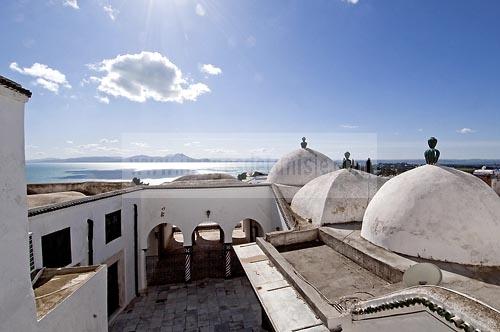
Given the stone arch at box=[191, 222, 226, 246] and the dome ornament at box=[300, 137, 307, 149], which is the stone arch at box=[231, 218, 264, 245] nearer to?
the stone arch at box=[191, 222, 226, 246]


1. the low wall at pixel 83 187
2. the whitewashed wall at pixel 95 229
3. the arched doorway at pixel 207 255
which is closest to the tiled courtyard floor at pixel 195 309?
the arched doorway at pixel 207 255

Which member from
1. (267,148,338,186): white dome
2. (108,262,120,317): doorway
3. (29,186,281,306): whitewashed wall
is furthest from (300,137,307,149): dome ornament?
(108,262,120,317): doorway

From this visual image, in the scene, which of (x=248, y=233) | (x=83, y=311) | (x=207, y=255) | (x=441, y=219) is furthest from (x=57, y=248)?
(x=248, y=233)

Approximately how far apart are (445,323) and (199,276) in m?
14.5

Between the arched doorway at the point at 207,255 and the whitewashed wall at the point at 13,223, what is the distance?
12.1m

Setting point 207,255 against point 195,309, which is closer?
point 195,309

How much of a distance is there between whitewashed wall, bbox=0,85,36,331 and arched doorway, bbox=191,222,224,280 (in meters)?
12.1

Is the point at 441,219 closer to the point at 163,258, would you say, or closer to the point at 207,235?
the point at 163,258

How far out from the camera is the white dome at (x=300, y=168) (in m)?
18.1

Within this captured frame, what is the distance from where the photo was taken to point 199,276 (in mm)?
15461

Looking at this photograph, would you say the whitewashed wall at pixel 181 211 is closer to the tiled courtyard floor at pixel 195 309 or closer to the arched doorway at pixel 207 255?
the tiled courtyard floor at pixel 195 309

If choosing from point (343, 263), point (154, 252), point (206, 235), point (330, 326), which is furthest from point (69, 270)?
point (206, 235)

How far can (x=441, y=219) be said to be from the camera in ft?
22.4

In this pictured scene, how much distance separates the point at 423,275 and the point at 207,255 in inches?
575
